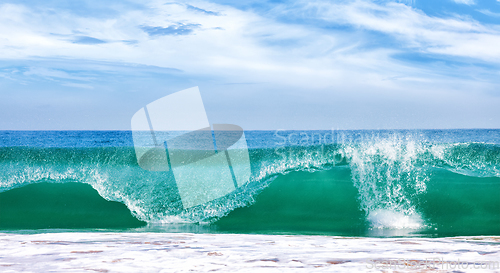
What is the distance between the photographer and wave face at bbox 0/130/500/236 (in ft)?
20.1

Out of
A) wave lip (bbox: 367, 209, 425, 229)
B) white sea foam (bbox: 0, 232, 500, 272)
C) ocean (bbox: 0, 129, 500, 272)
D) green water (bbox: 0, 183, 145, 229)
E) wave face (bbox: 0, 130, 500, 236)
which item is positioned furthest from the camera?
green water (bbox: 0, 183, 145, 229)

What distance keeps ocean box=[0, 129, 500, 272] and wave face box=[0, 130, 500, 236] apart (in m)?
0.02

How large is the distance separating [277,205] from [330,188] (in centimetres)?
119

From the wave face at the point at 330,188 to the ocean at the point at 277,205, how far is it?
0.07 ft

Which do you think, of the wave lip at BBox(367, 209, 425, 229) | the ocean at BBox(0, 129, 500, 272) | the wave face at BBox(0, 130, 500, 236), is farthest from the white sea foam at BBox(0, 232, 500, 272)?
the wave lip at BBox(367, 209, 425, 229)

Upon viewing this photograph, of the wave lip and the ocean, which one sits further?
the wave lip

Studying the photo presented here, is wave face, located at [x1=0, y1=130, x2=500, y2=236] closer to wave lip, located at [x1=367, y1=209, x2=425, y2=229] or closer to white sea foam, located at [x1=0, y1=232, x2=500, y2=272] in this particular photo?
wave lip, located at [x1=367, y1=209, x2=425, y2=229]

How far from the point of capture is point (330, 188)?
284 inches

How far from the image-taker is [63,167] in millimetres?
8461

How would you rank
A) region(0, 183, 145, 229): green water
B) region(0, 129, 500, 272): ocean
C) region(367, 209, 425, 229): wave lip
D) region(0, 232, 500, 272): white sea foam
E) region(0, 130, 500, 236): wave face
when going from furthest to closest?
region(0, 183, 145, 229): green water
region(0, 130, 500, 236): wave face
region(367, 209, 425, 229): wave lip
region(0, 129, 500, 272): ocean
region(0, 232, 500, 272): white sea foam

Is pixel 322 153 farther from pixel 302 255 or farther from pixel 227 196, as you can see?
pixel 302 255

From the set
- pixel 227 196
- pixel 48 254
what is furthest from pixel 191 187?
pixel 48 254

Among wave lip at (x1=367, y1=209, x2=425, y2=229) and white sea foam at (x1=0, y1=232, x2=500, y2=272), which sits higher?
white sea foam at (x1=0, y1=232, x2=500, y2=272)

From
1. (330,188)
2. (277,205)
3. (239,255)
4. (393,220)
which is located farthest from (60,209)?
(393,220)
